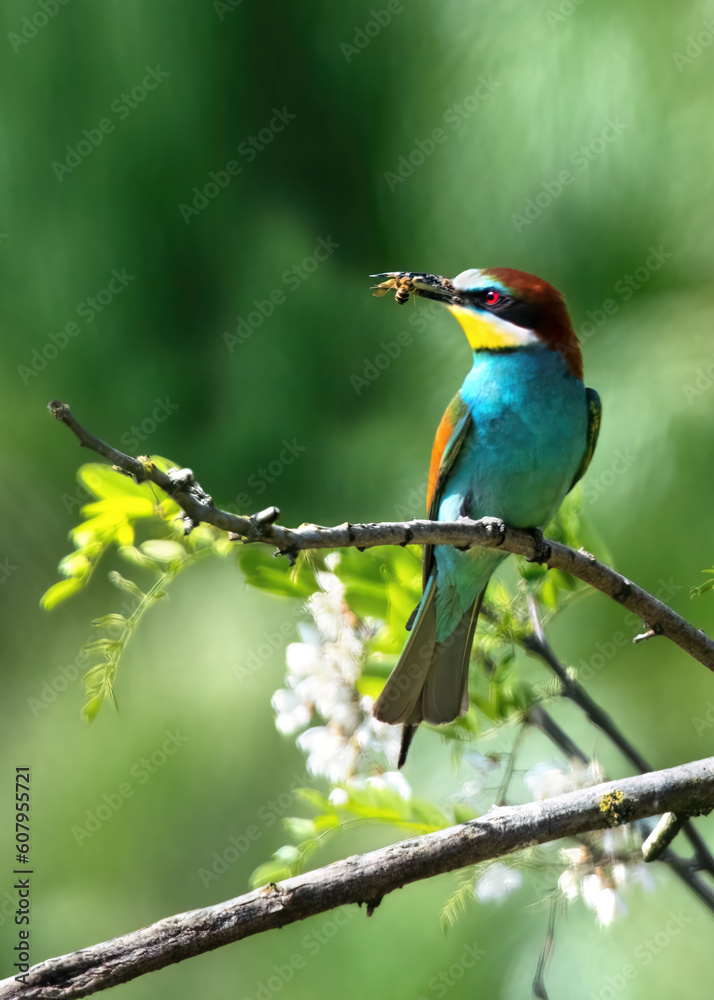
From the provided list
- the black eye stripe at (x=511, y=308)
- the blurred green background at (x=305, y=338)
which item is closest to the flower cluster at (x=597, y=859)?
the blurred green background at (x=305, y=338)

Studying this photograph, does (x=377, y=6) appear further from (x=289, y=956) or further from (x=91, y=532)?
(x=289, y=956)

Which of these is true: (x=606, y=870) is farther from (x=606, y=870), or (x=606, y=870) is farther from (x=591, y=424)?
(x=591, y=424)

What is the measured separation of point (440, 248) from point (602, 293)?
18cm

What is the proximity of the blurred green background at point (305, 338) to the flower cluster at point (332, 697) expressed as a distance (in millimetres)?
274

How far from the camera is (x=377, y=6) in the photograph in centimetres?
99

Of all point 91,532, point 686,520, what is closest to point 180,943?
point 91,532

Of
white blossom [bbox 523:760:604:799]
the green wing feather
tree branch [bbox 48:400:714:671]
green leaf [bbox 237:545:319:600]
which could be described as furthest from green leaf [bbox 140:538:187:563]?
the green wing feather

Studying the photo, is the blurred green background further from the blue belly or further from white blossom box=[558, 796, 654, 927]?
white blossom box=[558, 796, 654, 927]


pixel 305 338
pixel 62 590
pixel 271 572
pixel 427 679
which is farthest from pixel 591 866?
pixel 305 338

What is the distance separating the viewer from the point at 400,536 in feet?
1.55

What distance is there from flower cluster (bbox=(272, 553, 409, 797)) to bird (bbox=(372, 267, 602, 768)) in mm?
93

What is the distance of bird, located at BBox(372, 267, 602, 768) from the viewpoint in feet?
2.53

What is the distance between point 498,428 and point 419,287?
0.14m

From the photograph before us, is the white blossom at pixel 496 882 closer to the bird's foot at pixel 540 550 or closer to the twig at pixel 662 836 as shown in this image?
the twig at pixel 662 836
